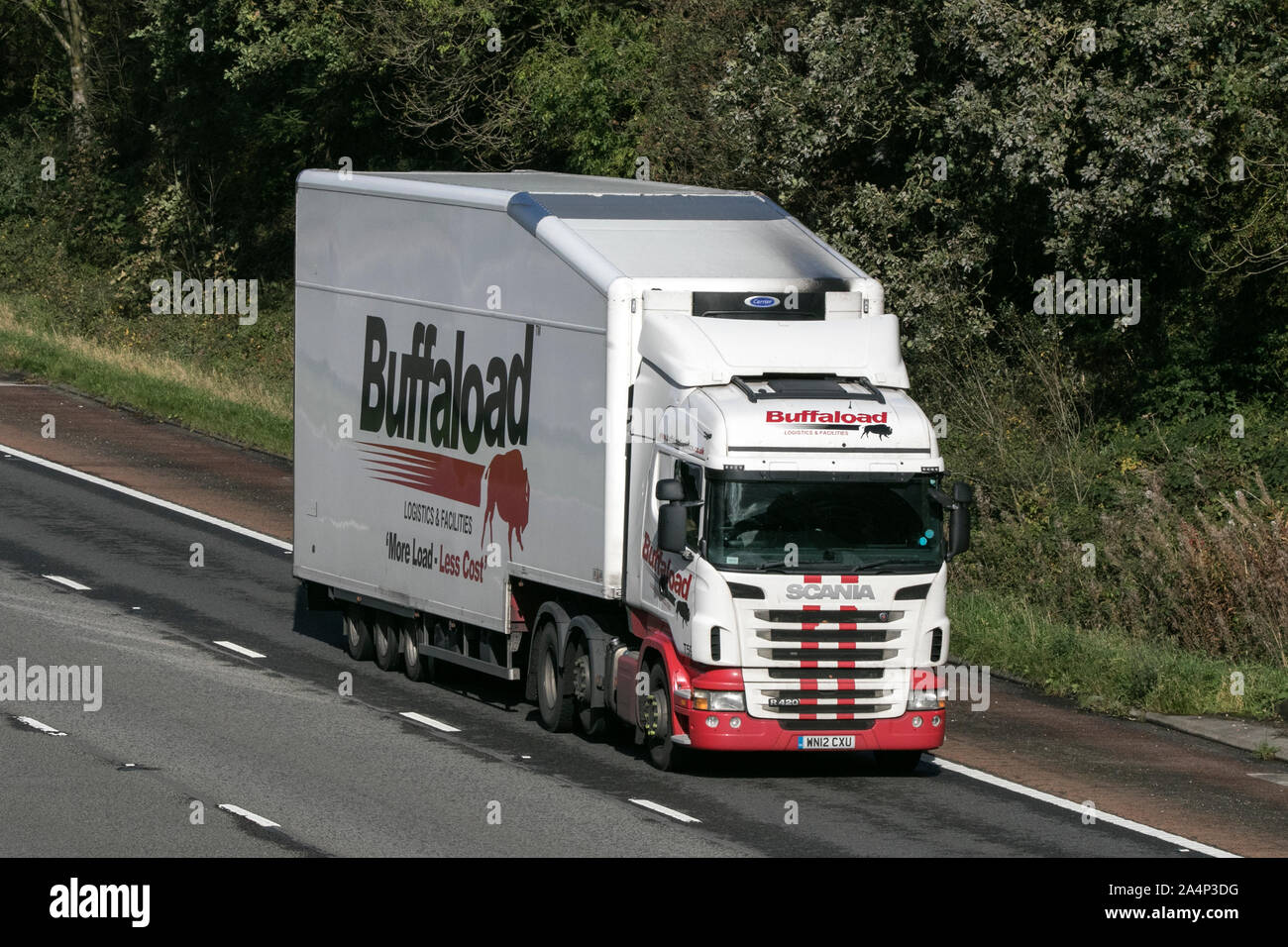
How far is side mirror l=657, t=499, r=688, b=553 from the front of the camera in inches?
611

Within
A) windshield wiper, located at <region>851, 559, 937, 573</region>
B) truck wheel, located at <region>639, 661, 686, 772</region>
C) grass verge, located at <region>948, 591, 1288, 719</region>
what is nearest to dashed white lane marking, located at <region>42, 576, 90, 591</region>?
truck wheel, located at <region>639, 661, 686, 772</region>

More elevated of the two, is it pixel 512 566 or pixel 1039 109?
pixel 1039 109

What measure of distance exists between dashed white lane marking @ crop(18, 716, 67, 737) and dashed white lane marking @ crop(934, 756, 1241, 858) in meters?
7.13

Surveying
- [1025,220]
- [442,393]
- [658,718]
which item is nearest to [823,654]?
[658,718]

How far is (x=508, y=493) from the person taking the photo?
18078 mm

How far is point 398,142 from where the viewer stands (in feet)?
158

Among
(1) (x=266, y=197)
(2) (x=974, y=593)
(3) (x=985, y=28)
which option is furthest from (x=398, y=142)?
(2) (x=974, y=593)

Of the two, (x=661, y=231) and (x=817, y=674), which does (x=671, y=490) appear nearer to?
(x=817, y=674)

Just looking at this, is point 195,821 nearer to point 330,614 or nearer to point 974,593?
point 330,614

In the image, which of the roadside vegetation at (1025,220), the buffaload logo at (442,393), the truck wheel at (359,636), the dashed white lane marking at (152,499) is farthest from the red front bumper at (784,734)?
the dashed white lane marking at (152,499)

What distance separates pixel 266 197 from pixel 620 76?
Answer: 18.9 metres

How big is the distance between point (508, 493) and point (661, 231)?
262cm

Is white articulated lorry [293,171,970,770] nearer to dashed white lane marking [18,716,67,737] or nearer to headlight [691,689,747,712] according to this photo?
headlight [691,689,747,712]

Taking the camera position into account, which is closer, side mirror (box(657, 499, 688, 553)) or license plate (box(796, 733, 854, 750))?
side mirror (box(657, 499, 688, 553))
